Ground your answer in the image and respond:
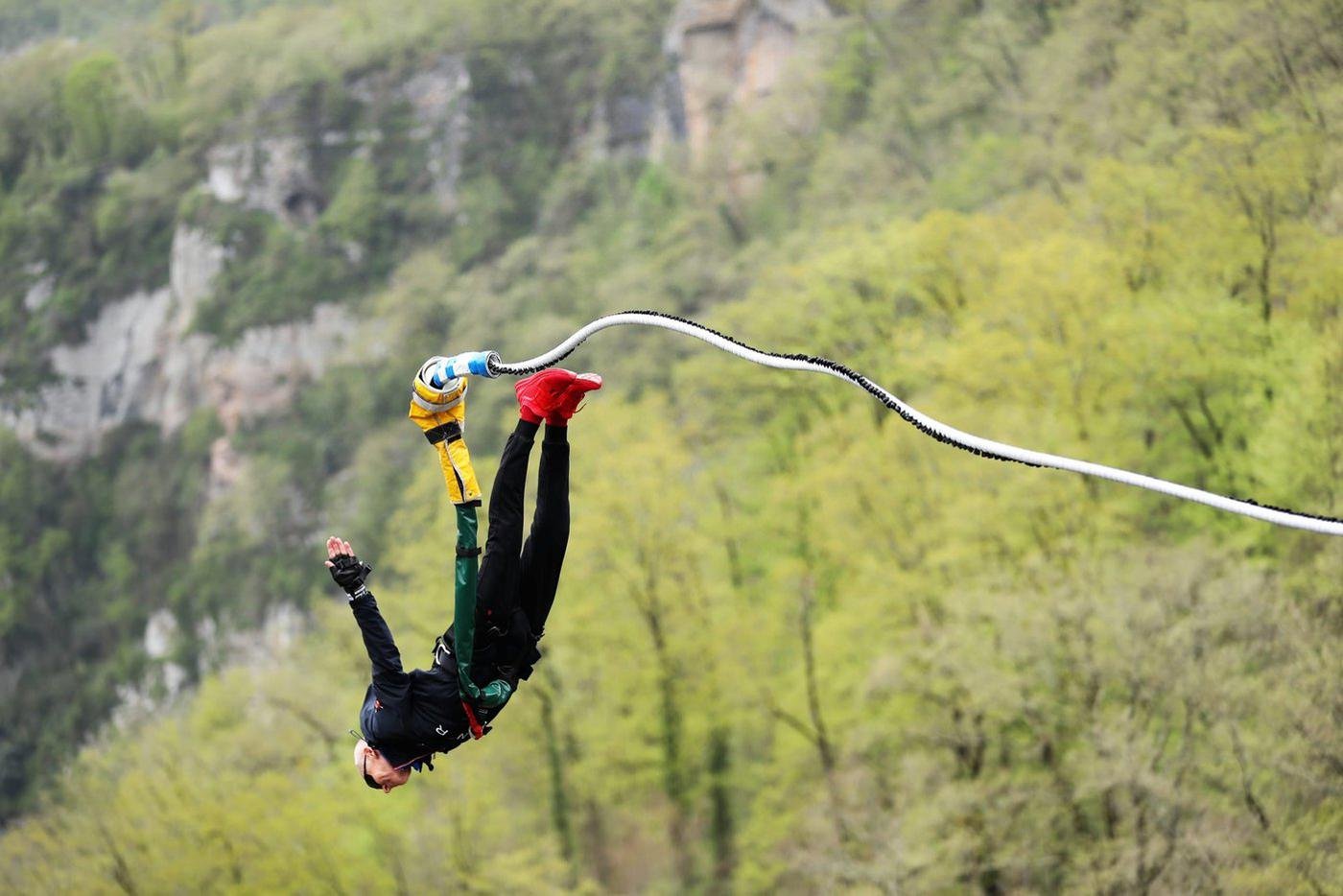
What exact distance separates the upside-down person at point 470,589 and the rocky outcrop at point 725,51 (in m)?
55.6

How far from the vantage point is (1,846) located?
977 inches

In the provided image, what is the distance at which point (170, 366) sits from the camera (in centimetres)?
7531

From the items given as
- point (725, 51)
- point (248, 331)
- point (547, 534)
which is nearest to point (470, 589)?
point (547, 534)

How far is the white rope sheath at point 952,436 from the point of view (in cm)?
354

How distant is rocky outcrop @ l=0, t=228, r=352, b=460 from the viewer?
7175cm

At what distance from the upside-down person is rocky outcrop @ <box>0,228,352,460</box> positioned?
218 ft

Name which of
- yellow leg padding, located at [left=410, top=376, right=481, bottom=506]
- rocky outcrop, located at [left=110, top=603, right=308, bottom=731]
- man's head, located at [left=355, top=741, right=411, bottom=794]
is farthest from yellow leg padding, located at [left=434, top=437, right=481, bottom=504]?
rocky outcrop, located at [left=110, top=603, right=308, bottom=731]

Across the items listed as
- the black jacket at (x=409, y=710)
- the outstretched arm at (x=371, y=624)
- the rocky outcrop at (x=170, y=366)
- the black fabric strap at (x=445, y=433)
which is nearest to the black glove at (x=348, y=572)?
the outstretched arm at (x=371, y=624)

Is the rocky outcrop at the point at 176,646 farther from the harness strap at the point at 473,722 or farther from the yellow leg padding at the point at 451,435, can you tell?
the yellow leg padding at the point at 451,435

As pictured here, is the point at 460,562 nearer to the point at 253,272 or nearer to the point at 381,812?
the point at 381,812

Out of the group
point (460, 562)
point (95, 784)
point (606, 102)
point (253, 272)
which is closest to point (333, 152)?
point (253, 272)

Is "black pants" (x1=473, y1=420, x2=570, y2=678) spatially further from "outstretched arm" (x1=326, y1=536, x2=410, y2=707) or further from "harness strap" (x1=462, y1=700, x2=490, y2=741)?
"outstretched arm" (x1=326, y1=536, x2=410, y2=707)

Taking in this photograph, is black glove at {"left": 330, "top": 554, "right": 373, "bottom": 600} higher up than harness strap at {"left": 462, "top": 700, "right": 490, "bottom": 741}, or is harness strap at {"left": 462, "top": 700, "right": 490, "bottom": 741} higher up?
black glove at {"left": 330, "top": 554, "right": 373, "bottom": 600}

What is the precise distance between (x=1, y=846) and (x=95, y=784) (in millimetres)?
1938
